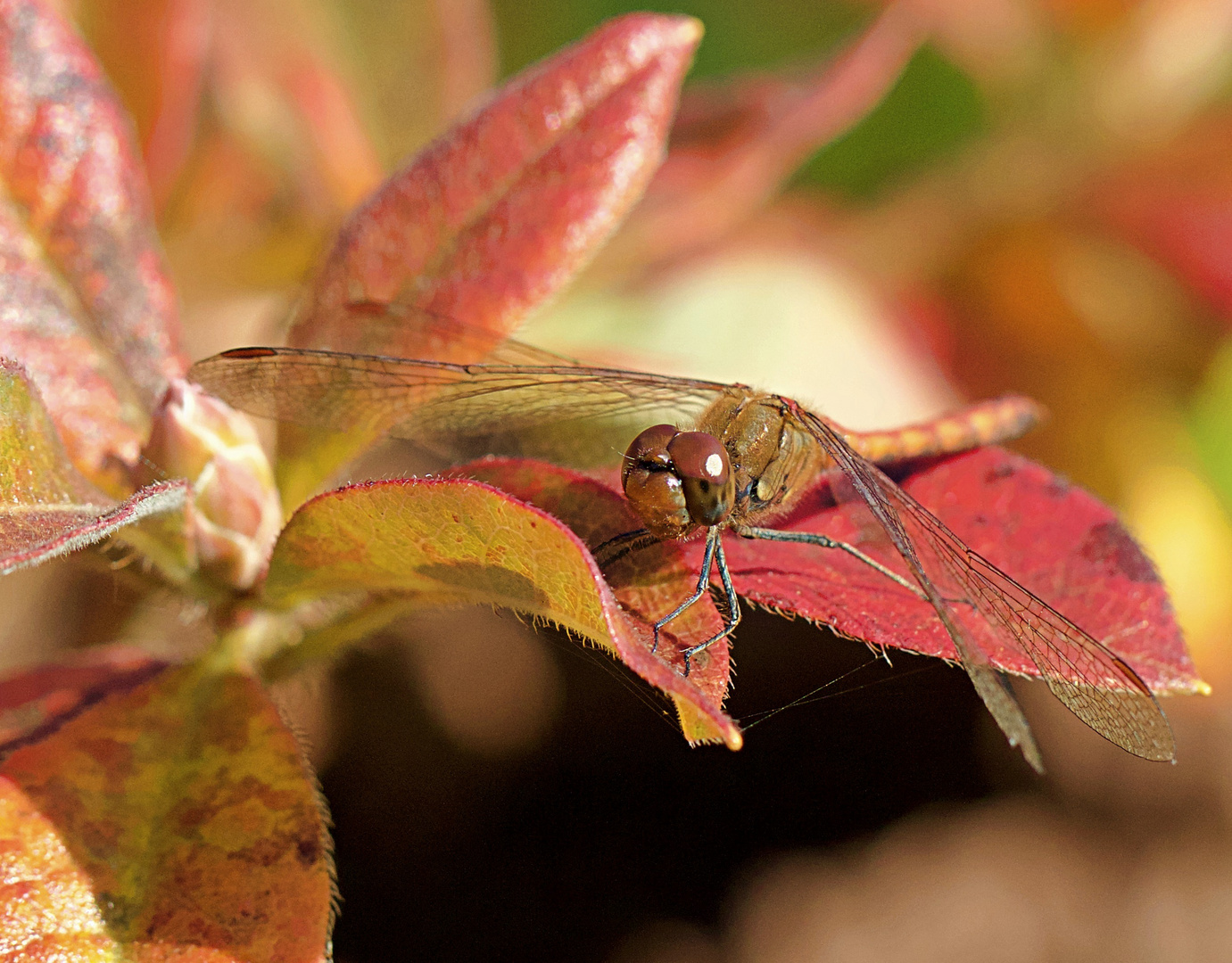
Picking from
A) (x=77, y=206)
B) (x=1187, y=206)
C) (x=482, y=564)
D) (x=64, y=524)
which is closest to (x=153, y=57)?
(x=77, y=206)

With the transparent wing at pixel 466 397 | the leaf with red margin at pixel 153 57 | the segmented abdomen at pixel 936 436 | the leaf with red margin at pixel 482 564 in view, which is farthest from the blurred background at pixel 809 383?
the leaf with red margin at pixel 482 564

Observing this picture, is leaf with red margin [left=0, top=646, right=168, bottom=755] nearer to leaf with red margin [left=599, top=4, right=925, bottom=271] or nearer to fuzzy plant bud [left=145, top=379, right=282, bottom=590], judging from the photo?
fuzzy plant bud [left=145, top=379, right=282, bottom=590]

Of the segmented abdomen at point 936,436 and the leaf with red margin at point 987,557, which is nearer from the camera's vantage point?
the leaf with red margin at point 987,557

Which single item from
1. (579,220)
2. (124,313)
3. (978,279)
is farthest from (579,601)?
(978,279)

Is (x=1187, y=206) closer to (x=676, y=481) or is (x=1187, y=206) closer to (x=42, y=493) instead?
(x=676, y=481)

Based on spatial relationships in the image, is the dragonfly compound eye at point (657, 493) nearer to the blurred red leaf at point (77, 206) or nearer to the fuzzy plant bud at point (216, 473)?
the fuzzy plant bud at point (216, 473)

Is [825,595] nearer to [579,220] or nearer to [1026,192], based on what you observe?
[579,220]
